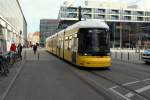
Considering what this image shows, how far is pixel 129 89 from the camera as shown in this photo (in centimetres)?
1314

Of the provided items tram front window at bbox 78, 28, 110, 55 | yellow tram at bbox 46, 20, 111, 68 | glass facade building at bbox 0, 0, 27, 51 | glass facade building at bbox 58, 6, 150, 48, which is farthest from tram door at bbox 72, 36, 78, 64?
glass facade building at bbox 58, 6, 150, 48

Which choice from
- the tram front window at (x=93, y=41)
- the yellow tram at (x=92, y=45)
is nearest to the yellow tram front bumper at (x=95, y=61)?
the yellow tram at (x=92, y=45)

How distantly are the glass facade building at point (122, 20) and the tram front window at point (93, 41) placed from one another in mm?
104677

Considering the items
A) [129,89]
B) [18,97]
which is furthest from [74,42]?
[18,97]

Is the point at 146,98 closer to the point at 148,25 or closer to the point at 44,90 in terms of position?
the point at 44,90

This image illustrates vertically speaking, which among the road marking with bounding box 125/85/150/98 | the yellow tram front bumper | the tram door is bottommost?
the road marking with bounding box 125/85/150/98

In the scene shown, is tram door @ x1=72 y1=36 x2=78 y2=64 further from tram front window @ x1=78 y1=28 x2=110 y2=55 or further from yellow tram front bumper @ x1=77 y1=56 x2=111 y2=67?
yellow tram front bumper @ x1=77 y1=56 x2=111 y2=67

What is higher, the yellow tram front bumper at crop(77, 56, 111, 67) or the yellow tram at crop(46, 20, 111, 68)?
the yellow tram at crop(46, 20, 111, 68)

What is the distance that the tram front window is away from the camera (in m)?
23.3

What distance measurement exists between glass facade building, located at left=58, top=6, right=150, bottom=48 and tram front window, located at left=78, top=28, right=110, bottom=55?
105 metres

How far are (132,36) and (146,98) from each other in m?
123

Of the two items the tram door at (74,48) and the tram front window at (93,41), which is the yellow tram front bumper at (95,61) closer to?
the tram front window at (93,41)

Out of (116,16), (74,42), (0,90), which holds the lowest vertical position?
(0,90)

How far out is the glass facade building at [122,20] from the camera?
13275 centimetres
